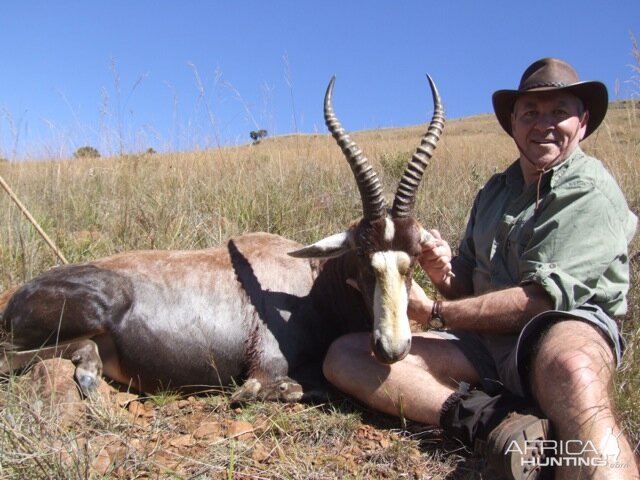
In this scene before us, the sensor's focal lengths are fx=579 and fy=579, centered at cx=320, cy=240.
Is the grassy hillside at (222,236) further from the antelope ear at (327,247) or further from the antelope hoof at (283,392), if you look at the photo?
the antelope ear at (327,247)

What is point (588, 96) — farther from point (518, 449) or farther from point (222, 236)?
point (222, 236)

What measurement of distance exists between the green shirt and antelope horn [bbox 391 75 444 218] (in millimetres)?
655

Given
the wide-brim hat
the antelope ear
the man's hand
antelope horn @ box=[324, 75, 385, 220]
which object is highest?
the wide-brim hat

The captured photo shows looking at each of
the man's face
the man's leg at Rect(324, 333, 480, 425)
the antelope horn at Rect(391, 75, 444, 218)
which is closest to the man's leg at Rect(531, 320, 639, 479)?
the man's leg at Rect(324, 333, 480, 425)

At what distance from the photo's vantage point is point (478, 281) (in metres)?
4.34

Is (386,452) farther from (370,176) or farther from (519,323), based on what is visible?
(370,176)

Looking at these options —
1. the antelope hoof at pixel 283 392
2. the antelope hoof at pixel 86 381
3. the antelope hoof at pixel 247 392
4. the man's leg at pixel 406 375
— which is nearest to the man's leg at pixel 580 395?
the man's leg at pixel 406 375

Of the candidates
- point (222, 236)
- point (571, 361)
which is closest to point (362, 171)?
point (571, 361)

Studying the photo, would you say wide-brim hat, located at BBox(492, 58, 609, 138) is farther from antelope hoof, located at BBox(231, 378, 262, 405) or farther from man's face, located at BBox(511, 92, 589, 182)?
antelope hoof, located at BBox(231, 378, 262, 405)

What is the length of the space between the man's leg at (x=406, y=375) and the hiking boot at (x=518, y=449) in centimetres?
55

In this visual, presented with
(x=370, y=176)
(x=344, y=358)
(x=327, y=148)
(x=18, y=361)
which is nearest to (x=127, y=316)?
(x=18, y=361)

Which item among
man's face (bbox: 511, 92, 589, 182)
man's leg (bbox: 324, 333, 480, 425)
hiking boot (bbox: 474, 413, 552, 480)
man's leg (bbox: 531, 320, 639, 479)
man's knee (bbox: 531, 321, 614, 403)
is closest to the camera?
man's leg (bbox: 531, 320, 639, 479)

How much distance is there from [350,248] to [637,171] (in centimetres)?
550

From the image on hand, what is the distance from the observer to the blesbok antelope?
13.3 feet
